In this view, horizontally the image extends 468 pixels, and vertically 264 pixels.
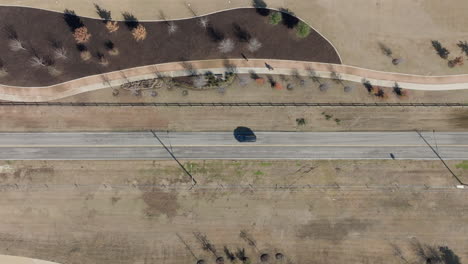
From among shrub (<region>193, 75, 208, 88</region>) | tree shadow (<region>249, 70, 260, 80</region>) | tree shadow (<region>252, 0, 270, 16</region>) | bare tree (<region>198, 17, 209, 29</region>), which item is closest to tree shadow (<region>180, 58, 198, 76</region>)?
shrub (<region>193, 75, 208, 88</region>)

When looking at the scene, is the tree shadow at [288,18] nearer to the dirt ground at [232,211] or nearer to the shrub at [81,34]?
the dirt ground at [232,211]

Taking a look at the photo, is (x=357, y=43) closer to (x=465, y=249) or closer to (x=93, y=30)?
(x=465, y=249)

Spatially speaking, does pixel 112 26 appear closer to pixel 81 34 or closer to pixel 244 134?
pixel 81 34

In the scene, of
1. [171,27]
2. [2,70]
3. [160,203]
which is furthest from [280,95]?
[2,70]

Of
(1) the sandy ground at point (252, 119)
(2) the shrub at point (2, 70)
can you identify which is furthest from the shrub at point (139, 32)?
(2) the shrub at point (2, 70)

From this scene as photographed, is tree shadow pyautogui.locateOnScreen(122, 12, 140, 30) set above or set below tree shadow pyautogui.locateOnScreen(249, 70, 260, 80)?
above

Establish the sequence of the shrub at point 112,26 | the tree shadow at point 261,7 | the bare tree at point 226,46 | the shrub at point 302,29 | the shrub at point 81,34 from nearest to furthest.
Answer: the shrub at point 81,34, the shrub at point 302,29, the shrub at point 112,26, the bare tree at point 226,46, the tree shadow at point 261,7

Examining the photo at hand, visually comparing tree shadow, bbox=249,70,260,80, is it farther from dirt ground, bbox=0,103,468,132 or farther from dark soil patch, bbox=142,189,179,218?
dark soil patch, bbox=142,189,179,218
